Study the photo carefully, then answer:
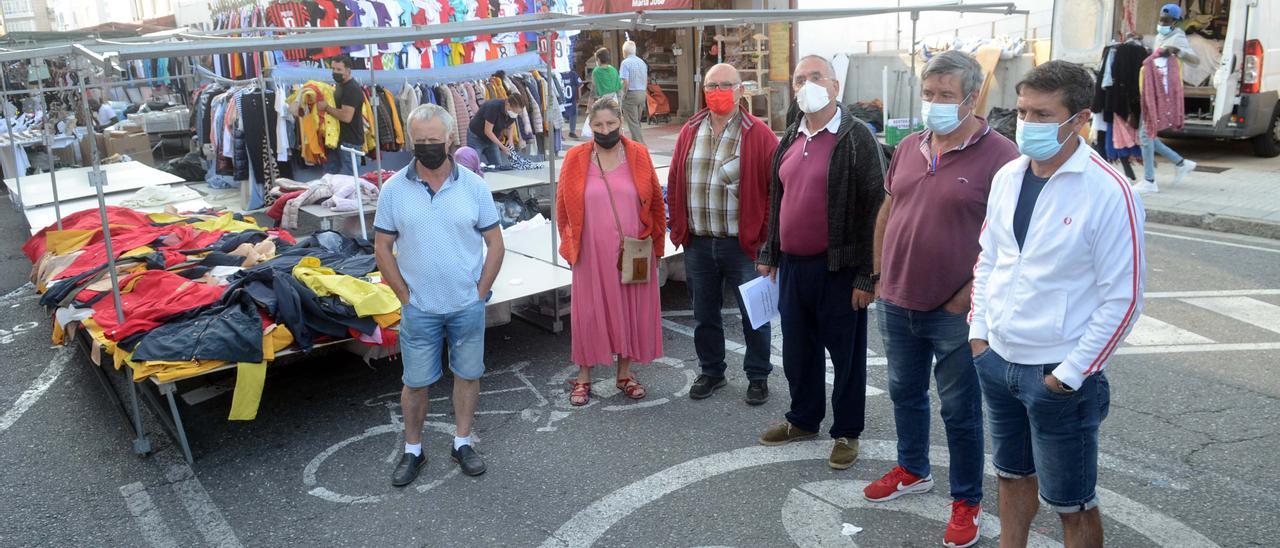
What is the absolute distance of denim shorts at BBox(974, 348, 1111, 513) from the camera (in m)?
2.74

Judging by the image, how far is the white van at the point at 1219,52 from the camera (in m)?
11.1

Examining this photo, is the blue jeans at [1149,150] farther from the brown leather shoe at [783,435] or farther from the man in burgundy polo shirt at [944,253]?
the man in burgundy polo shirt at [944,253]

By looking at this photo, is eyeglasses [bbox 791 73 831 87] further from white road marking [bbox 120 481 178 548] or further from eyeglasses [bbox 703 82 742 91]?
white road marking [bbox 120 481 178 548]

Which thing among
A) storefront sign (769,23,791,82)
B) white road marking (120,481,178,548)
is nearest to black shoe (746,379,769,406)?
white road marking (120,481,178,548)

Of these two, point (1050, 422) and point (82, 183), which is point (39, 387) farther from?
point (1050, 422)

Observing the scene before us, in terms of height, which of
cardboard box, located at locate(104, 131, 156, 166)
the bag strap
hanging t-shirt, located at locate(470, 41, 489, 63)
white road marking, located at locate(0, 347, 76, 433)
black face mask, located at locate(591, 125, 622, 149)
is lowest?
white road marking, located at locate(0, 347, 76, 433)

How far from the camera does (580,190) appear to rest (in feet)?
16.6

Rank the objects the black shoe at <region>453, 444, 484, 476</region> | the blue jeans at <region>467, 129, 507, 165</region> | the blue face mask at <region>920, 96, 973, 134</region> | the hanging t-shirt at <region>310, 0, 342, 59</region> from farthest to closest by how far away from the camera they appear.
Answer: the hanging t-shirt at <region>310, 0, 342, 59</region>, the blue jeans at <region>467, 129, 507, 165</region>, the black shoe at <region>453, 444, 484, 476</region>, the blue face mask at <region>920, 96, 973, 134</region>

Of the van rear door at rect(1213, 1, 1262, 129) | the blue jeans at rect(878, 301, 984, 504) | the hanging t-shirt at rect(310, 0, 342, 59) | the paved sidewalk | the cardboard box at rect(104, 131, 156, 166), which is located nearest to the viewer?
the blue jeans at rect(878, 301, 984, 504)

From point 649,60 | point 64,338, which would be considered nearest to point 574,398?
point 64,338

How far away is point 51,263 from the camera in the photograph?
6.36m

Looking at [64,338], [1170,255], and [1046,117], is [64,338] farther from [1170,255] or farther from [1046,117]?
[1170,255]

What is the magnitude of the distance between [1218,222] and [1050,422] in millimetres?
7714

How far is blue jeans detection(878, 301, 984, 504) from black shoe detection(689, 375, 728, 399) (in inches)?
60.9
